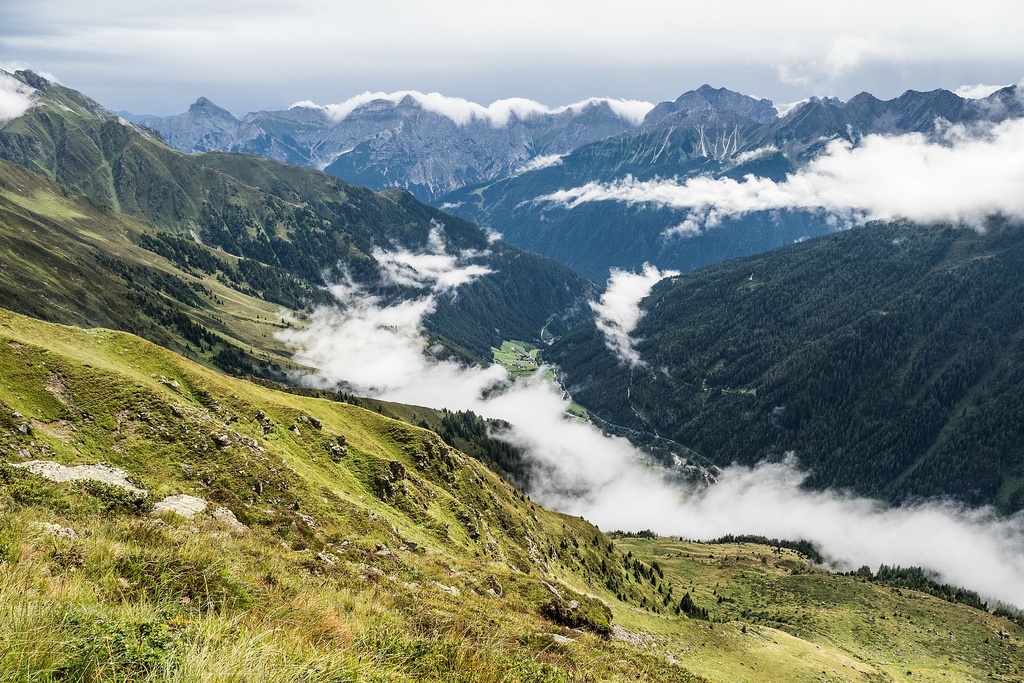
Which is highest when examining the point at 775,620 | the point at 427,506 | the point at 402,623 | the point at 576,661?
the point at 402,623

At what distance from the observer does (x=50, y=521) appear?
15328 mm

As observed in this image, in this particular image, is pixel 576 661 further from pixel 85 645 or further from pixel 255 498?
pixel 255 498

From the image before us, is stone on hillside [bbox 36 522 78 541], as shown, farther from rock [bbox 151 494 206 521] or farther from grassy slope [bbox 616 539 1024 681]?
grassy slope [bbox 616 539 1024 681]

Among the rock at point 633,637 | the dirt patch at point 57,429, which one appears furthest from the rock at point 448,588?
the dirt patch at point 57,429

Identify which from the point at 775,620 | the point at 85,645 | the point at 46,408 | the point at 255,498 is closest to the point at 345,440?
the point at 255,498

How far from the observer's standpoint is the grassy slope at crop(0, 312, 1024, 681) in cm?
702

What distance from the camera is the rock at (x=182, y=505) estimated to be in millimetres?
25098

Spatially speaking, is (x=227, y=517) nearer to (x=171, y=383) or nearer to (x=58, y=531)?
(x=58, y=531)

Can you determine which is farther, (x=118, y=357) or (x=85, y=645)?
(x=118, y=357)

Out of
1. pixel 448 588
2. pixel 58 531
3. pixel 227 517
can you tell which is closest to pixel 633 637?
pixel 448 588

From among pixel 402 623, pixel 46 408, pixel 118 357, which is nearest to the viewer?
pixel 402 623

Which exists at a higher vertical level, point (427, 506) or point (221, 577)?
point (221, 577)

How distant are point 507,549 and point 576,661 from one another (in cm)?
5797

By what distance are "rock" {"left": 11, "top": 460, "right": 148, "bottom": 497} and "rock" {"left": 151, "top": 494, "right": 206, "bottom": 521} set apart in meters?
1.30
